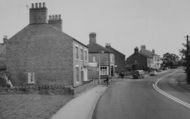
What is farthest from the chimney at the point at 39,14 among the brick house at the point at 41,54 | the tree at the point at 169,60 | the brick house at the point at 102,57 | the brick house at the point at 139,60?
the tree at the point at 169,60

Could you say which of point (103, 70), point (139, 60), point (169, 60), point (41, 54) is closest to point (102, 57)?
point (103, 70)

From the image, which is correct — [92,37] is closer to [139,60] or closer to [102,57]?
[102,57]

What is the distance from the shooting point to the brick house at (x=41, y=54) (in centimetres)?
2942

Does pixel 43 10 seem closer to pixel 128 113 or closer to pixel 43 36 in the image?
pixel 43 36

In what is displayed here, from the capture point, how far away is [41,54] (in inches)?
1176

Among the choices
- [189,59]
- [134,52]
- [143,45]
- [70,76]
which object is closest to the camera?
[70,76]

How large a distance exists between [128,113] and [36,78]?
19.4m

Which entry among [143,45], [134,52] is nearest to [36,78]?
[134,52]

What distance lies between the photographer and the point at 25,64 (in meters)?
30.2

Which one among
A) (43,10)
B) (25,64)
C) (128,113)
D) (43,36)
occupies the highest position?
(43,10)

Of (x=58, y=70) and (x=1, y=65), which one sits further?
(x=1, y=65)

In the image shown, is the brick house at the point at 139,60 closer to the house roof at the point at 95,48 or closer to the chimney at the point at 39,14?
the house roof at the point at 95,48

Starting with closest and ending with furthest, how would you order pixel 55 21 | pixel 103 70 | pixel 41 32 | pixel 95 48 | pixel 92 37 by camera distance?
pixel 41 32 < pixel 55 21 < pixel 103 70 < pixel 95 48 < pixel 92 37

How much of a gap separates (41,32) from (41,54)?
2.95 meters
